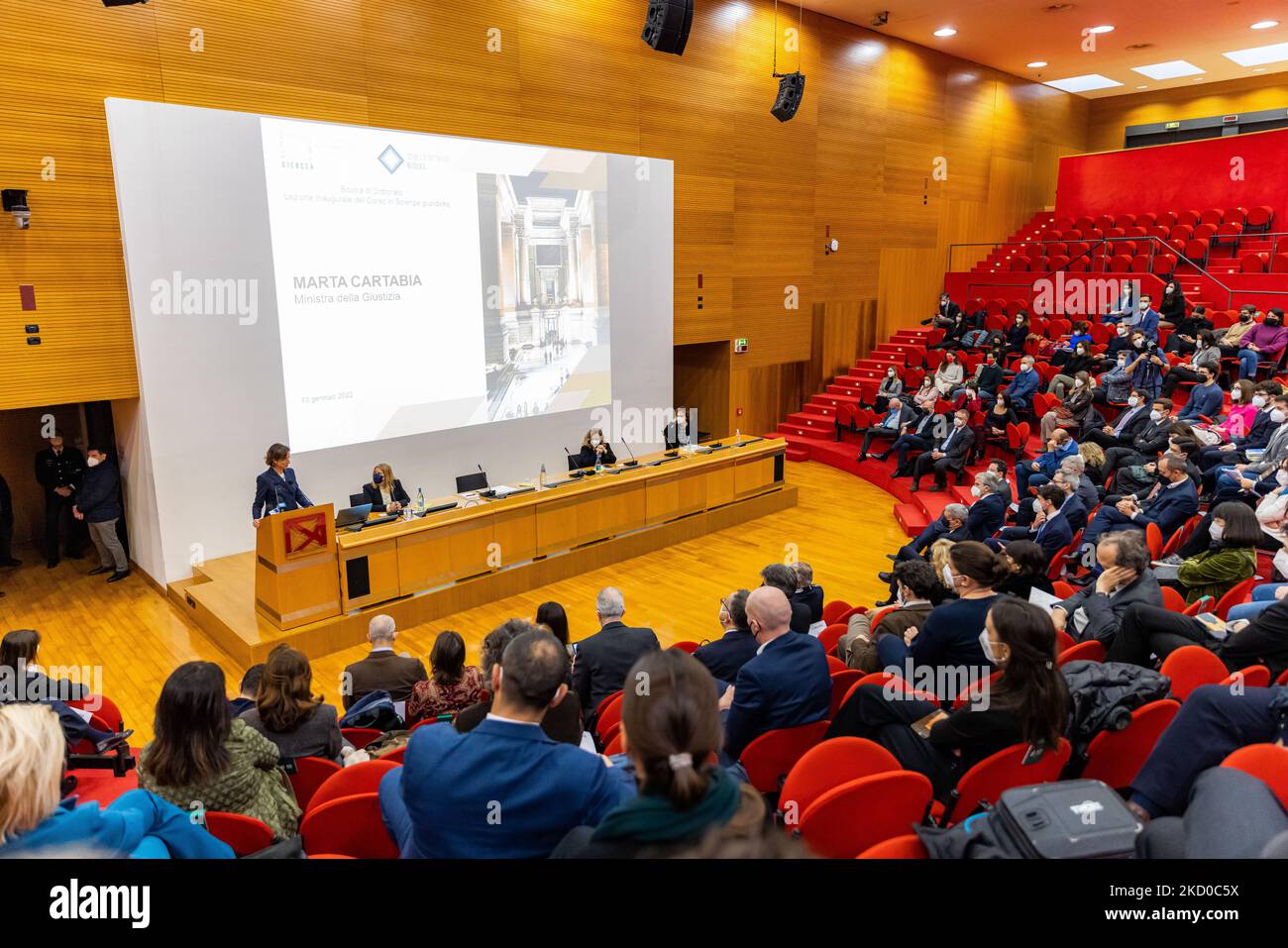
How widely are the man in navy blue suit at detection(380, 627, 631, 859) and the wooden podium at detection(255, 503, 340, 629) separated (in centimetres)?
458

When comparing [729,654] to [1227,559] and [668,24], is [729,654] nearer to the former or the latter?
[1227,559]

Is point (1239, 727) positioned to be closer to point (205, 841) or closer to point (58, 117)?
point (205, 841)

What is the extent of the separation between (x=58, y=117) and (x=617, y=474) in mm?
5486

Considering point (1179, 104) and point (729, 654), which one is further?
point (1179, 104)

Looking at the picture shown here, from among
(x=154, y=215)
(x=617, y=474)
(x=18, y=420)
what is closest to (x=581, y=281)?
(x=617, y=474)

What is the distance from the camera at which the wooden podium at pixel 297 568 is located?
19.4 ft

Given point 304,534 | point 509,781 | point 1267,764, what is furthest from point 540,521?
point 1267,764

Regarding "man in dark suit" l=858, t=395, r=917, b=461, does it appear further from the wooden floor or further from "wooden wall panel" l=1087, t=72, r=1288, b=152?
"wooden wall panel" l=1087, t=72, r=1288, b=152

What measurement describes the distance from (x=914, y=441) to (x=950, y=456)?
2.96ft

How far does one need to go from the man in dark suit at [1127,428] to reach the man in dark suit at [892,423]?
249 centimetres

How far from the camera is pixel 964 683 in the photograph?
313cm

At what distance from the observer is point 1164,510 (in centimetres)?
577
